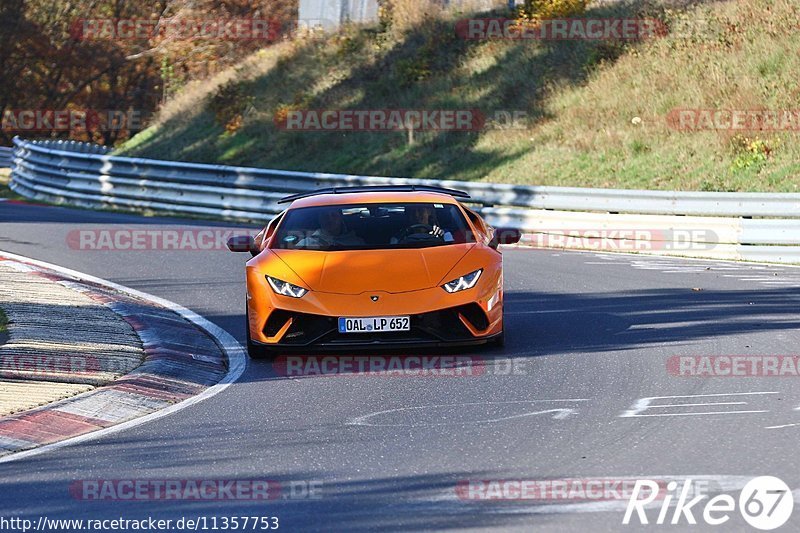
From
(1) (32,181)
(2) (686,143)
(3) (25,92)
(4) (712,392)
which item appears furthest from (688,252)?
(3) (25,92)

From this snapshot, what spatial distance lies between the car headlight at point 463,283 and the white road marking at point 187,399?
5.78 ft

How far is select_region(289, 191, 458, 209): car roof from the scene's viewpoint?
11.8 m

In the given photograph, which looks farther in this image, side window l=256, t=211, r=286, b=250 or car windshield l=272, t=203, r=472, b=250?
side window l=256, t=211, r=286, b=250

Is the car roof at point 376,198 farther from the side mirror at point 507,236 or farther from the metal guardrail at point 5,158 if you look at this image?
the metal guardrail at point 5,158

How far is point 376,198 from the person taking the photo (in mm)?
11914

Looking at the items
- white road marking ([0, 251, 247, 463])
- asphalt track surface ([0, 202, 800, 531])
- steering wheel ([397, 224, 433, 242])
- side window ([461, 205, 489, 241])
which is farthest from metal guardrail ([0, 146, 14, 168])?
steering wheel ([397, 224, 433, 242])

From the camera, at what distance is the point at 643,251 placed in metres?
19.8

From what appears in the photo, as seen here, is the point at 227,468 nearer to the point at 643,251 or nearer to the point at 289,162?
the point at 643,251

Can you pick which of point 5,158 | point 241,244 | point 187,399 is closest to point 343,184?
point 241,244

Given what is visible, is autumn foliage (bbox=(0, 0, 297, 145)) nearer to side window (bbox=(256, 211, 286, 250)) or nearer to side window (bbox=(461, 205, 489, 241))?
side window (bbox=(256, 211, 286, 250))

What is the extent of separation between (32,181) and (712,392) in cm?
2608

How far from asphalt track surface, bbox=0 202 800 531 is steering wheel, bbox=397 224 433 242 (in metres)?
1.22

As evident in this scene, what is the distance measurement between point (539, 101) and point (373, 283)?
68.8ft

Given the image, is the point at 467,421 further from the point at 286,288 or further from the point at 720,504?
the point at 286,288
